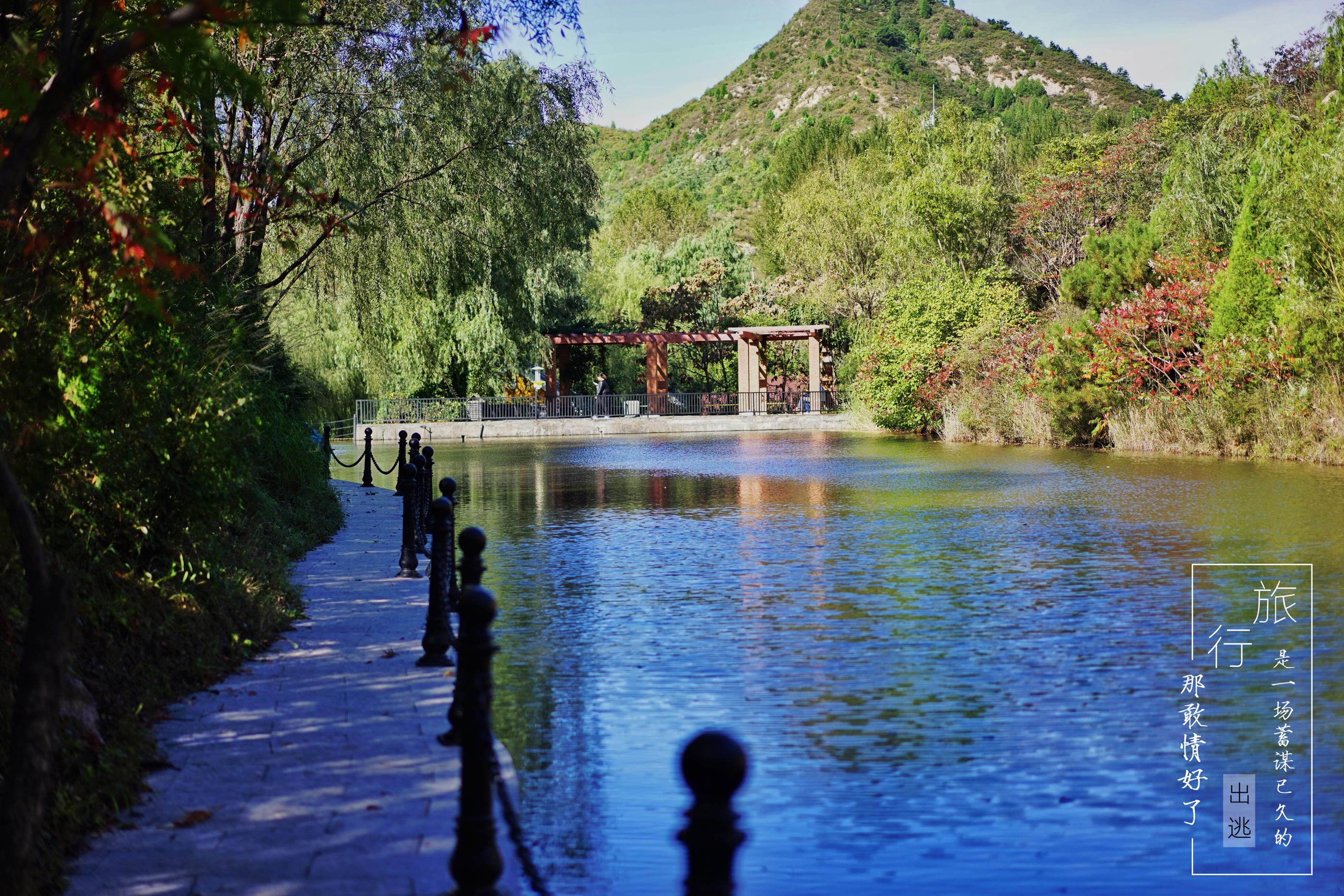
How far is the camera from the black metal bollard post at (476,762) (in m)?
3.27

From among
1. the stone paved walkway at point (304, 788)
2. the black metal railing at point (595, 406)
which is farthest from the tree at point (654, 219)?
the stone paved walkway at point (304, 788)

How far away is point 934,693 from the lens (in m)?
6.60

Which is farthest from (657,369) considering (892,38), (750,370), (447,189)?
(892,38)

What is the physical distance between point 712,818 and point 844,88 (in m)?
135

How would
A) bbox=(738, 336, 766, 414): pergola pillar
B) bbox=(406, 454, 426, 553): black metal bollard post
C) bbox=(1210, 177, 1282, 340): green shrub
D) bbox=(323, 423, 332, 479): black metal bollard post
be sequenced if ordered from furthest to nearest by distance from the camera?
bbox=(738, 336, 766, 414): pergola pillar, bbox=(1210, 177, 1282, 340): green shrub, bbox=(323, 423, 332, 479): black metal bollard post, bbox=(406, 454, 426, 553): black metal bollard post

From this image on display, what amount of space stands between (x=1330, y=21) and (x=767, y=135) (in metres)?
103

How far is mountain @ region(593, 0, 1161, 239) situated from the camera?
117000 millimetres

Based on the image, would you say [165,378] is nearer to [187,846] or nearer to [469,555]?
[469,555]

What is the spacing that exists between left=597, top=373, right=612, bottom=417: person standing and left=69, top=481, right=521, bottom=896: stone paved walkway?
43123 mm

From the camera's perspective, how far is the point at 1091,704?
6.30 meters

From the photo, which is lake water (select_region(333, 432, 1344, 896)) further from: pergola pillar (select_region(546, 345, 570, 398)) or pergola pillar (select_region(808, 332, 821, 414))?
pergola pillar (select_region(808, 332, 821, 414))

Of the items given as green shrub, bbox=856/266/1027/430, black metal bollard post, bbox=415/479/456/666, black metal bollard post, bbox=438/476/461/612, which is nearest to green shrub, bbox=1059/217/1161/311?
green shrub, bbox=856/266/1027/430

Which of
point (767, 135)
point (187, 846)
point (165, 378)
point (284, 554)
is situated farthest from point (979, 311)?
point (767, 135)

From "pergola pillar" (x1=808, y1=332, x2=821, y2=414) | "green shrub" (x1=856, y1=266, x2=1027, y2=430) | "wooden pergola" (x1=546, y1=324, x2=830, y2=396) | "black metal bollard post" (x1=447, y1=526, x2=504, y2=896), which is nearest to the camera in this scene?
"black metal bollard post" (x1=447, y1=526, x2=504, y2=896)
